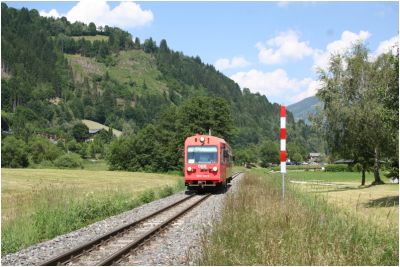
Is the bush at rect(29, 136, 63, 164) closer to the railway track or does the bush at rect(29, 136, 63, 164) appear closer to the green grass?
the green grass

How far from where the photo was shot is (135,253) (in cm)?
1012

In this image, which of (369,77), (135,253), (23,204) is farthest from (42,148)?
(135,253)

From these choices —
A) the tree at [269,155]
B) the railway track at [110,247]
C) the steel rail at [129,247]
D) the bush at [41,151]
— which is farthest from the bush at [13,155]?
the tree at [269,155]

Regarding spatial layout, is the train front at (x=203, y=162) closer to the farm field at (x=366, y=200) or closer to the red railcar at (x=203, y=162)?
the red railcar at (x=203, y=162)

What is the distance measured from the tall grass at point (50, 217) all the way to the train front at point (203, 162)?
803cm

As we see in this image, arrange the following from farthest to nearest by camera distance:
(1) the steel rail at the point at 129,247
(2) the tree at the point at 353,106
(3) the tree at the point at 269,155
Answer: (3) the tree at the point at 269,155 < (2) the tree at the point at 353,106 < (1) the steel rail at the point at 129,247

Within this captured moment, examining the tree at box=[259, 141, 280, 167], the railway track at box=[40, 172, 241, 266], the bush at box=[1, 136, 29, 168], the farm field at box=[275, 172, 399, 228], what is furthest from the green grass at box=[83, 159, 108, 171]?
the railway track at box=[40, 172, 241, 266]

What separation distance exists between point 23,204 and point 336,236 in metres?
11.8

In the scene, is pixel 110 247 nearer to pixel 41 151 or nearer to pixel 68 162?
pixel 68 162

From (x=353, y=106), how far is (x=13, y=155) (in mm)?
80325

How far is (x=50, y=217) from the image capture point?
14000mm

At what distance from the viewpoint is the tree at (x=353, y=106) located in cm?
3788

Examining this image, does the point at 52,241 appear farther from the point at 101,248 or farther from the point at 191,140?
the point at 191,140

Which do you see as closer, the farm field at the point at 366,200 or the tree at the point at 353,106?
the farm field at the point at 366,200
